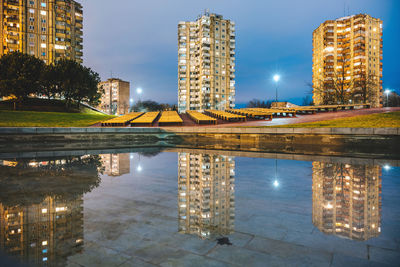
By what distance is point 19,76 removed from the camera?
4181 centimetres

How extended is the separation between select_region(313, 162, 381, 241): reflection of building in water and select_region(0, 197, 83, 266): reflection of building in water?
3.56 m

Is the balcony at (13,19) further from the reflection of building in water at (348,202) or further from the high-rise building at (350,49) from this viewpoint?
the high-rise building at (350,49)

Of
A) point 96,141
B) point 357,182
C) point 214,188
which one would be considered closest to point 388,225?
point 357,182

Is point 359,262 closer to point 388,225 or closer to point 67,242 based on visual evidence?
point 388,225

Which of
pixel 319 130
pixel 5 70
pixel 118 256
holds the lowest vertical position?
pixel 118 256

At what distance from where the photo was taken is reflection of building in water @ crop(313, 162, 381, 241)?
3.46 metres

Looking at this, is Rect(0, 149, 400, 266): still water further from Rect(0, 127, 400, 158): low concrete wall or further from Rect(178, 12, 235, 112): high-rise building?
Rect(178, 12, 235, 112): high-rise building

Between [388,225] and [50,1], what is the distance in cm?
10515

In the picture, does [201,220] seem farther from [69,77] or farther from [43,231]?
[69,77]

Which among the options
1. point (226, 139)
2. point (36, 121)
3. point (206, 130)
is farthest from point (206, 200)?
point (36, 121)

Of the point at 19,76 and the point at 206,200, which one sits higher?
the point at 19,76

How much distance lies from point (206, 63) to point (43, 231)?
107 metres

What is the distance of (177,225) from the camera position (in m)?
3.58

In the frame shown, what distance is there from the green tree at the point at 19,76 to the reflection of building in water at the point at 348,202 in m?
48.4
